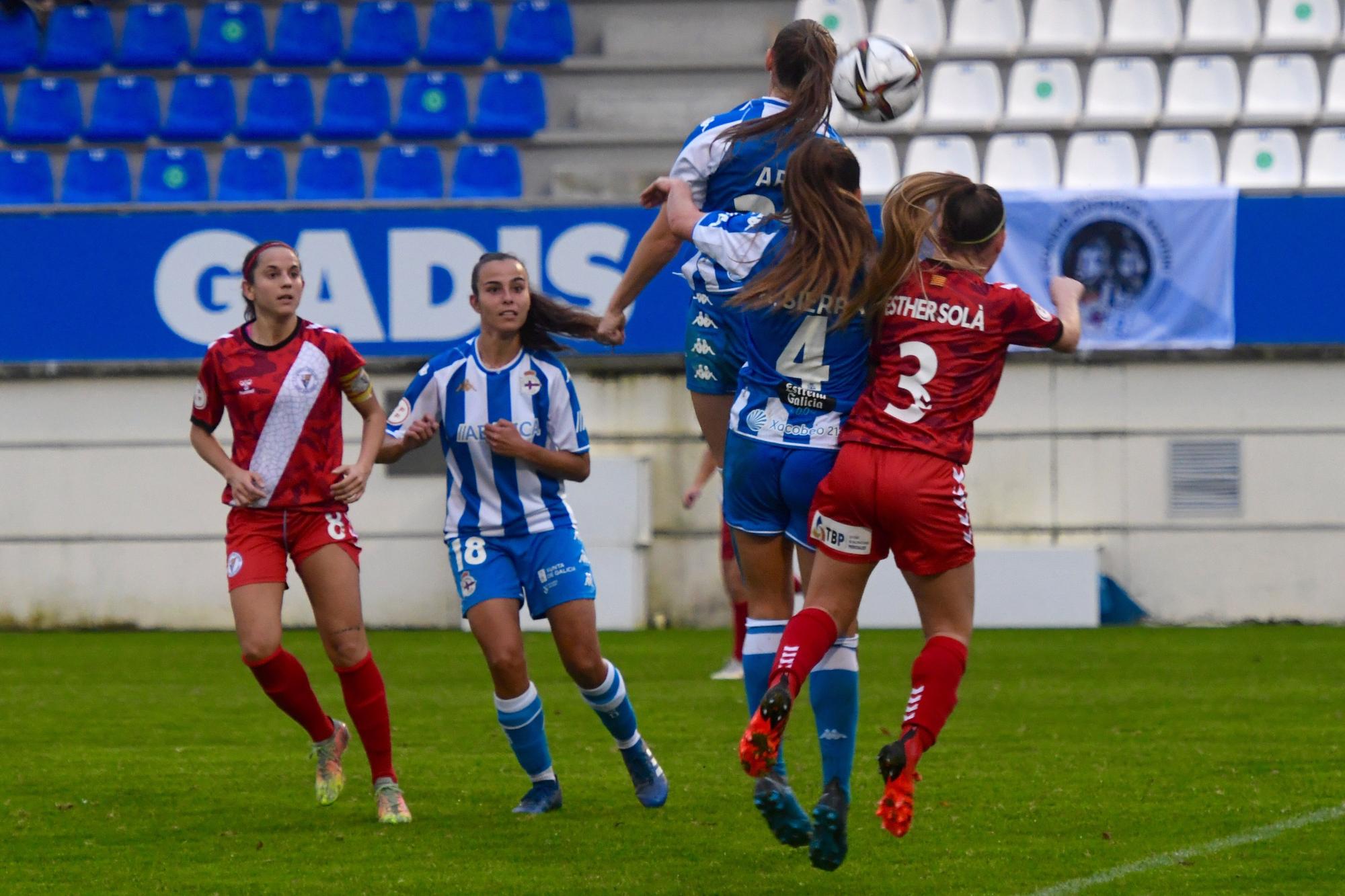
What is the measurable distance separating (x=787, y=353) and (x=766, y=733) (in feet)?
3.59

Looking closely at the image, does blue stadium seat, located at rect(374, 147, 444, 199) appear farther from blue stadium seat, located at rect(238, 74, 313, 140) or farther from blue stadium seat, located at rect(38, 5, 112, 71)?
blue stadium seat, located at rect(38, 5, 112, 71)

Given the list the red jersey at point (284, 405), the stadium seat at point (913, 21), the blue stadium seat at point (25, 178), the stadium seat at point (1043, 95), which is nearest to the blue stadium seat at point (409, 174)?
the blue stadium seat at point (25, 178)

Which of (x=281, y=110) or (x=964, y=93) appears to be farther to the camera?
(x=281, y=110)

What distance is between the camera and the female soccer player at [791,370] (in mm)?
4695

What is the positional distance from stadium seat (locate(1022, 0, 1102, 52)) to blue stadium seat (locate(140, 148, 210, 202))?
23.5ft

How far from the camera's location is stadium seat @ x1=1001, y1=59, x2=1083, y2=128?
15.1m

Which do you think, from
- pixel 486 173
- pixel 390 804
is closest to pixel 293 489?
pixel 390 804

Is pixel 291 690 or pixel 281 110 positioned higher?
pixel 281 110

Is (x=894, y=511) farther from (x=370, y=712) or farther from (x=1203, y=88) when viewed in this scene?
(x=1203, y=88)

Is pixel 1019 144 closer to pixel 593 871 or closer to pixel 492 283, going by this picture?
pixel 492 283

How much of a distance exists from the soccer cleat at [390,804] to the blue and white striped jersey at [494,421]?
33.1 inches

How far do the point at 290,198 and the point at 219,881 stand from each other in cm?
1079

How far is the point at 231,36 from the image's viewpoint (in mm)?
16219

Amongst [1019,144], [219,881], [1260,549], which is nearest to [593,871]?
[219,881]
